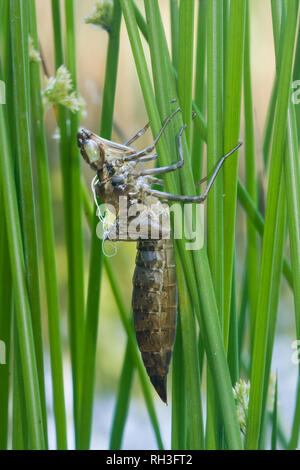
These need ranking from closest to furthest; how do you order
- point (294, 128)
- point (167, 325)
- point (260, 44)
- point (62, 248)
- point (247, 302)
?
point (294, 128) → point (167, 325) → point (247, 302) → point (260, 44) → point (62, 248)

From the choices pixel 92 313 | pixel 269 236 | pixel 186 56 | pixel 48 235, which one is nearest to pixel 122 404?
pixel 92 313

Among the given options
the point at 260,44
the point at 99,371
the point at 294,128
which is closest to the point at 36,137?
the point at 294,128

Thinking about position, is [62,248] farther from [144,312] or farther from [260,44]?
[144,312]

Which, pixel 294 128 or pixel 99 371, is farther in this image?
pixel 99 371

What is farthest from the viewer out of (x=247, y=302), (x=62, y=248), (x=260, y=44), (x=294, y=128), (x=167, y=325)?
(x=62, y=248)

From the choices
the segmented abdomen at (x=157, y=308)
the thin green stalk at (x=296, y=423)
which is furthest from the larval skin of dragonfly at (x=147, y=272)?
the thin green stalk at (x=296, y=423)

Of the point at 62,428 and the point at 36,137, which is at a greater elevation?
the point at 36,137

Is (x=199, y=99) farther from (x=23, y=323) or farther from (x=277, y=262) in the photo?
(x=23, y=323)
